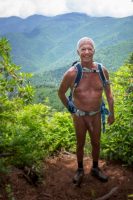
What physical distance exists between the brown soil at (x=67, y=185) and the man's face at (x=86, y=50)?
2.00m

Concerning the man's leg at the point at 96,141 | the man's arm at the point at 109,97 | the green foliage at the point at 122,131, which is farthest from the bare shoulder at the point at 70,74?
the green foliage at the point at 122,131

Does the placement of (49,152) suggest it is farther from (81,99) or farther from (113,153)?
(81,99)

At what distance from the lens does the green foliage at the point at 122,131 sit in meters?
5.85

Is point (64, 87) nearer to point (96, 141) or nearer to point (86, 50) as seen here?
point (86, 50)

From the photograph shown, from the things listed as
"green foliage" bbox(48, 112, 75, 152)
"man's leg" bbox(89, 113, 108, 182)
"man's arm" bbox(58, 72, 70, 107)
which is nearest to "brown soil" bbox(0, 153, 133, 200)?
"man's leg" bbox(89, 113, 108, 182)

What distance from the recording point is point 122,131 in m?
5.96

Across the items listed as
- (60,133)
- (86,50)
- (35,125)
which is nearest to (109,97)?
(86,50)

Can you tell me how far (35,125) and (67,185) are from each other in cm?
121

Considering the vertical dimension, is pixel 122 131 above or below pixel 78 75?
below

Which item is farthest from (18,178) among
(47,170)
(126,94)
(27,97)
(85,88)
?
(126,94)

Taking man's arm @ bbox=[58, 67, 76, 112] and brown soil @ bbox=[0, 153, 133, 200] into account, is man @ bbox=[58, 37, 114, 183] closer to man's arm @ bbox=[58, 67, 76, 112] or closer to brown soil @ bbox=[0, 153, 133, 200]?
man's arm @ bbox=[58, 67, 76, 112]

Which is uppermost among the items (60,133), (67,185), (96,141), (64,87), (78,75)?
(78,75)

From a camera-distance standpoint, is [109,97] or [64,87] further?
[109,97]

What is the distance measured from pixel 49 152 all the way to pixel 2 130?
2.15m
